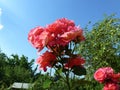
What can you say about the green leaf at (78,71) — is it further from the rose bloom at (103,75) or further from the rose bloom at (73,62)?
the rose bloom at (103,75)

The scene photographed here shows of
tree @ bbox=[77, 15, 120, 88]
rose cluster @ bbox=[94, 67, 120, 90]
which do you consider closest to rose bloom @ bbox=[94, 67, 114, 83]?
rose cluster @ bbox=[94, 67, 120, 90]

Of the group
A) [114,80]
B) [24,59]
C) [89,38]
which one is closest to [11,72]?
[24,59]

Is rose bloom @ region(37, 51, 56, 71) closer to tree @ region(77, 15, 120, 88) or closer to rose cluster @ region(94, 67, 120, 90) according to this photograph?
rose cluster @ region(94, 67, 120, 90)

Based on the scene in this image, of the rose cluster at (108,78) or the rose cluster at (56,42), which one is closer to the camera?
the rose cluster at (56,42)

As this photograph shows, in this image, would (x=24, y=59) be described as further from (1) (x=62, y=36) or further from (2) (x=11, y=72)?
(1) (x=62, y=36)

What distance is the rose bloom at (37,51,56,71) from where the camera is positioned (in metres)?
2.68

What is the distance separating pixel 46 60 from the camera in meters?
2.70

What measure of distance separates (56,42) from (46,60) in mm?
172

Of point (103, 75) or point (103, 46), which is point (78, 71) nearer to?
point (103, 75)

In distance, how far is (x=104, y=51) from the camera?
2158cm

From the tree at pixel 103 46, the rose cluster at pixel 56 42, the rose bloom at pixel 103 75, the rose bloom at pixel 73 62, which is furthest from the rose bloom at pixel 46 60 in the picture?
the tree at pixel 103 46

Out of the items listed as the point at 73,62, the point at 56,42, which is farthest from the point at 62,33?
the point at 73,62

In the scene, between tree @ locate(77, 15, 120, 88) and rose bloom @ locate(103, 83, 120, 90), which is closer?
rose bloom @ locate(103, 83, 120, 90)

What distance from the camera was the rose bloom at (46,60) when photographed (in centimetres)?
268
